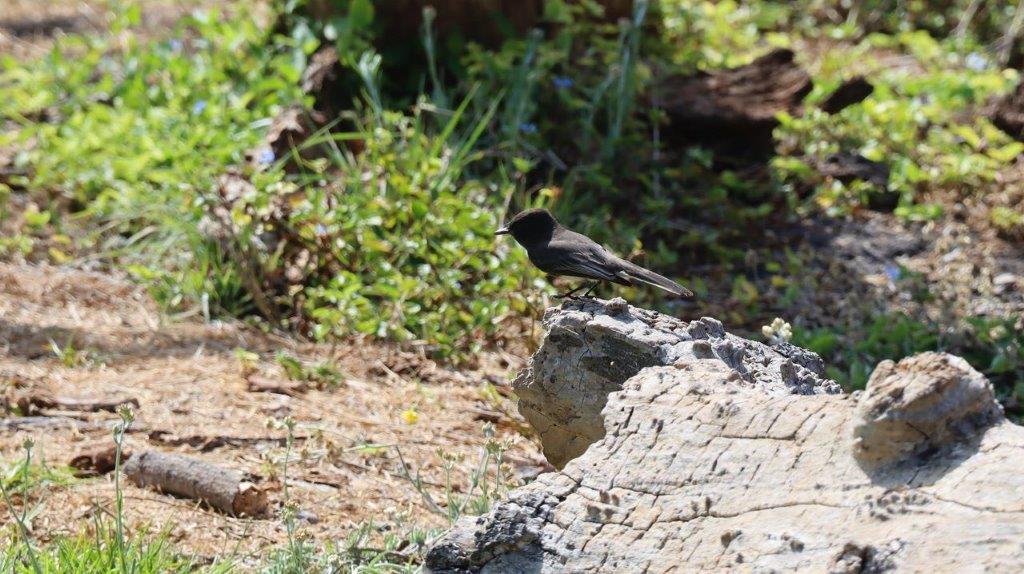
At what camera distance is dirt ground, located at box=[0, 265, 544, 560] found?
11.7 feet

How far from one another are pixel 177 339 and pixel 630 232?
216 cm

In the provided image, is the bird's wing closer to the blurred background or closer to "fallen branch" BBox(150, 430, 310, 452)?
the blurred background

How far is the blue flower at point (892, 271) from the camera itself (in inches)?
229

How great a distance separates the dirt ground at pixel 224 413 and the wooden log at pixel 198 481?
37mm

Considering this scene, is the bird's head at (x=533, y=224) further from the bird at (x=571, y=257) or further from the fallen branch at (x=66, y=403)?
the fallen branch at (x=66, y=403)

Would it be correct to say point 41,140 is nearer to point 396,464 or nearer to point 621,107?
point 621,107

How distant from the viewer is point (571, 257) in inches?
149

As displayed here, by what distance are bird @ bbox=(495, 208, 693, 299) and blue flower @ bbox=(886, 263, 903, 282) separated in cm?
236

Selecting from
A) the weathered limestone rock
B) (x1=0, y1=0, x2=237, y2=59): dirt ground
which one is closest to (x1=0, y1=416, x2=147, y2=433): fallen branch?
the weathered limestone rock

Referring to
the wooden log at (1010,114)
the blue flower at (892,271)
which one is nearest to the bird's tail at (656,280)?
the blue flower at (892,271)

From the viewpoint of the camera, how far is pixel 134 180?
19.9 ft

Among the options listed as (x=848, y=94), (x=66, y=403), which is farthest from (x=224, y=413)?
(x=848, y=94)

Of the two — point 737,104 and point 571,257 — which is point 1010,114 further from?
point 571,257

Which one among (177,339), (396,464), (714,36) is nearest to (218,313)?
(177,339)
